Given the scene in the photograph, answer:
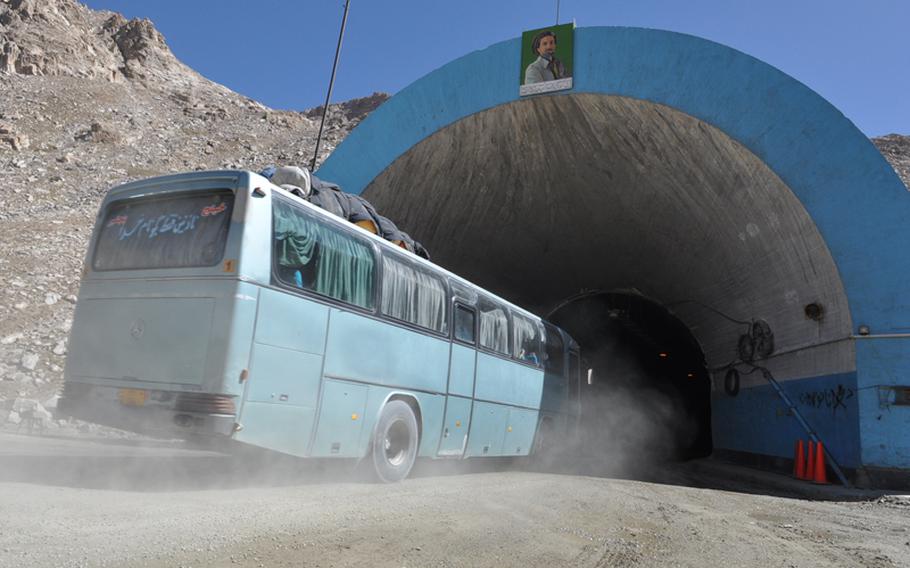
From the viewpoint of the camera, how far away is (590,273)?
21.9 m

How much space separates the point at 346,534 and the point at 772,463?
44.3 ft

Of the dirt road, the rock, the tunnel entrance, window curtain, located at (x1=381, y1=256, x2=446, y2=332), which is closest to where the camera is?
the dirt road

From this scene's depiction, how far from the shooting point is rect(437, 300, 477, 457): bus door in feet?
29.6

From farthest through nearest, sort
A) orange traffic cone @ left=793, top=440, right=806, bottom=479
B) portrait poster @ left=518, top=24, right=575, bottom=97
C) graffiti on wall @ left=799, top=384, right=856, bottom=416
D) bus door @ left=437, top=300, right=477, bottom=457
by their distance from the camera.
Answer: portrait poster @ left=518, top=24, right=575, bottom=97 → orange traffic cone @ left=793, top=440, right=806, bottom=479 → graffiti on wall @ left=799, top=384, right=856, bottom=416 → bus door @ left=437, top=300, right=477, bottom=457

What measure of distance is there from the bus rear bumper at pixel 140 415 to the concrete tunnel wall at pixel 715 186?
36.0 ft

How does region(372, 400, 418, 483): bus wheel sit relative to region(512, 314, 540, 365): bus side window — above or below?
below

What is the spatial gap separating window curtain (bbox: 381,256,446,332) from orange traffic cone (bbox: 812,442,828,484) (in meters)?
8.35

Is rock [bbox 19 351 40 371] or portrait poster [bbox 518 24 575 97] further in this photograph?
portrait poster [bbox 518 24 575 97]

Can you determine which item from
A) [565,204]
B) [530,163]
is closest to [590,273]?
[565,204]

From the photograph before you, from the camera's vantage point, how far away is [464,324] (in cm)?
955

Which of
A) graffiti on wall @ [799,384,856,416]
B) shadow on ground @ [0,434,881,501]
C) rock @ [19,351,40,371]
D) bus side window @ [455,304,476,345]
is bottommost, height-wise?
shadow on ground @ [0,434,881,501]

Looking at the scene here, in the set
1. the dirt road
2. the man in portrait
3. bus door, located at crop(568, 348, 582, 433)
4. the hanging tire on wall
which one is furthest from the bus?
the hanging tire on wall

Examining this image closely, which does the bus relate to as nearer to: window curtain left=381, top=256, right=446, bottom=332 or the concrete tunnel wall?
window curtain left=381, top=256, right=446, bottom=332

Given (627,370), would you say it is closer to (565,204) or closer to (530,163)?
(565,204)
